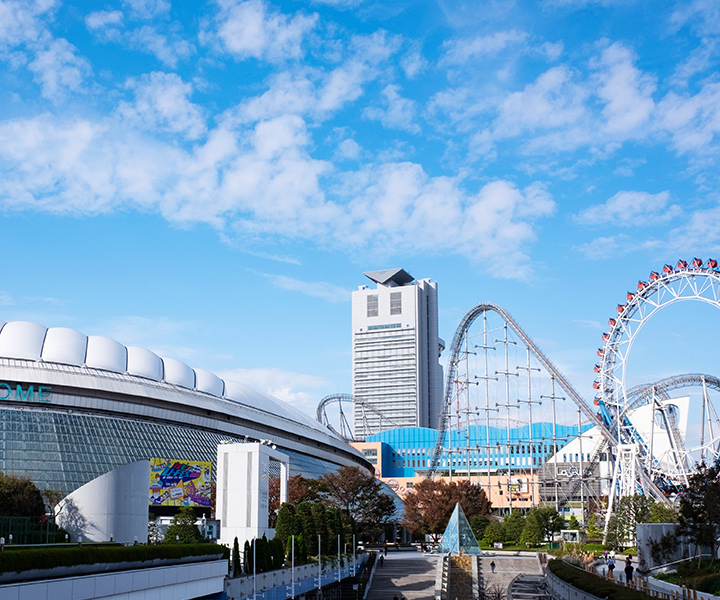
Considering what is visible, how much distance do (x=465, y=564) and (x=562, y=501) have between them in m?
50.6

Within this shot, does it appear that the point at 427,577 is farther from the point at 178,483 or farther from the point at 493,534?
the point at 493,534

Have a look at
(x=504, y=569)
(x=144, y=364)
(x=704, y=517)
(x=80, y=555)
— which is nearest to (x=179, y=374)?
(x=144, y=364)

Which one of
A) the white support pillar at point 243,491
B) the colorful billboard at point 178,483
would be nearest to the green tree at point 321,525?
the white support pillar at point 243,491

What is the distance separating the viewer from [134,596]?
69.6 ft

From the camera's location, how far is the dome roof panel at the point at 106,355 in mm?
64438

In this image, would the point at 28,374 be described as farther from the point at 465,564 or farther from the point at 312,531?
the point at 465,564

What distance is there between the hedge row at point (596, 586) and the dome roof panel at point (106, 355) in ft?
132

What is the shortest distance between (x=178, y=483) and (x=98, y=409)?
811cm

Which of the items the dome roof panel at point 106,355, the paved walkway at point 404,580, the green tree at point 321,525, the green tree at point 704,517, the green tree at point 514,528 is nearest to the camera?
the green tree at point 704,517

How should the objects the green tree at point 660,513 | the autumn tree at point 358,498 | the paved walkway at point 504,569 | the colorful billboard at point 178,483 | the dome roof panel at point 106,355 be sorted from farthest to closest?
the autumn tree at point 358,498, the dome roof panel at point 106,355, the colorful billboard at point 178,483, the green tree at point 660,513, the paved walkway at point 504,569

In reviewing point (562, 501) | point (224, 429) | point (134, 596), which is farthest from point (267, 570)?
point (562, 501)

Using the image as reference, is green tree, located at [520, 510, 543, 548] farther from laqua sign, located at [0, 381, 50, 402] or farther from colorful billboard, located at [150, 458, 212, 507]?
laqua sign, located at [0, 381, 50, 402]

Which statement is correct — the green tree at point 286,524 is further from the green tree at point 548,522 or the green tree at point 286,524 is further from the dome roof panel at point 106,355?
the green tree at point 548,522

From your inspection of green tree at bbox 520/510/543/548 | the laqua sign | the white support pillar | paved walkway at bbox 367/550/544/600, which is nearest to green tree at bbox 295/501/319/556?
the white support pillar
